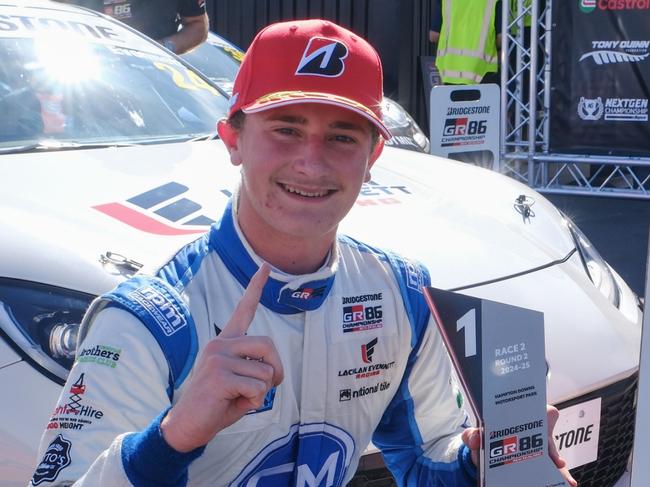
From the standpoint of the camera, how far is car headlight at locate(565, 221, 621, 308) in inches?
125

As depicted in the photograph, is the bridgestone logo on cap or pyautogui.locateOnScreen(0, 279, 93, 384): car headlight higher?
the bridgestone logo on cap

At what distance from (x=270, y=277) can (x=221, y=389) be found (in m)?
0.38

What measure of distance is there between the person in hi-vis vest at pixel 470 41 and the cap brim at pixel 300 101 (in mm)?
6322

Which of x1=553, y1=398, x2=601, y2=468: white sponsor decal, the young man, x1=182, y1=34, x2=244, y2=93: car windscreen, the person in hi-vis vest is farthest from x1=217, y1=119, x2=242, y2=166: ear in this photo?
the person in hi-vis vest

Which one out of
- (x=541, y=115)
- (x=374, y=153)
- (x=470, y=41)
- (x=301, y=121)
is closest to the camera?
(x=301, y=121)

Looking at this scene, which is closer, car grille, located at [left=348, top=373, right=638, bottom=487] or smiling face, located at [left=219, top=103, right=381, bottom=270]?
smiling face, located at [left=219, top=103, right=381, bottom=270]

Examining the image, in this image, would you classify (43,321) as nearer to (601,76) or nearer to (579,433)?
(579,433)

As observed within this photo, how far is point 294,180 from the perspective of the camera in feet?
5.63

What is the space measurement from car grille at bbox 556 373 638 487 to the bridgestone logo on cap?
135cm

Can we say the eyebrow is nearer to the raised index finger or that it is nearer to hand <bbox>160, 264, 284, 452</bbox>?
the raised index finger

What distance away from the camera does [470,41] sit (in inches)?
310

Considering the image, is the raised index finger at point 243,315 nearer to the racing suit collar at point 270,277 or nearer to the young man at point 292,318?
the young man at point 292,318

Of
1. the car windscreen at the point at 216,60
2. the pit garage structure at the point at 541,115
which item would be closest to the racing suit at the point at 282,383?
the car windscreen at the point at 216,60

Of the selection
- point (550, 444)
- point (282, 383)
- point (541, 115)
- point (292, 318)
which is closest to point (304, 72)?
point (292, 318)
